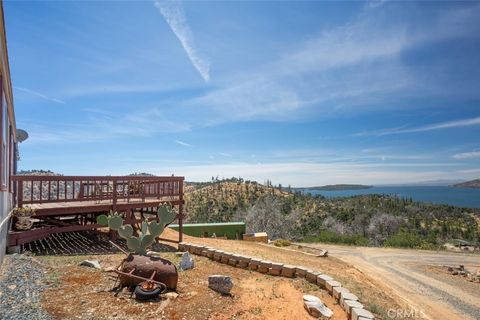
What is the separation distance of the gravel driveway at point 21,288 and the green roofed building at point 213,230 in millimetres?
10815

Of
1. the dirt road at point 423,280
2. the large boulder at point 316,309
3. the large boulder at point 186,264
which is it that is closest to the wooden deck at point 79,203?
the large boulder at point 186,264

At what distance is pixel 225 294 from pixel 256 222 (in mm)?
22338

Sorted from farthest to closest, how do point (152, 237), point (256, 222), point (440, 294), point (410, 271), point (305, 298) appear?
point (256, 222) < point (410, 271) < point (440, 294) < point (152, 237) < point (305, 298)

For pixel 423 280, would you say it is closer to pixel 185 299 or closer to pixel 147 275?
pixel 185 299

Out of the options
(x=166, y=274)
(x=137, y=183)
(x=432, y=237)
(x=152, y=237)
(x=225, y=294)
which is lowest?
(x=432, y=237)

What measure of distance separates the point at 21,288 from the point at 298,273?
575 cm

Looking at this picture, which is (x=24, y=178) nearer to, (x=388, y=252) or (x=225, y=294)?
(x=225, y=294)

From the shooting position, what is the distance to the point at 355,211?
39219 mm

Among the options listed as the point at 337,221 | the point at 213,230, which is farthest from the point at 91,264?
the point at 337,221

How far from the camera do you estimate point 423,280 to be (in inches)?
572

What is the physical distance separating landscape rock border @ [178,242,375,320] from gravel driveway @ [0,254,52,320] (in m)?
4.36

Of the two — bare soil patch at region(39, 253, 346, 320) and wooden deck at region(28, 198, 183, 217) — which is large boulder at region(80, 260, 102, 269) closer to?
bare soil patch at region(39, 253, 346, 320)

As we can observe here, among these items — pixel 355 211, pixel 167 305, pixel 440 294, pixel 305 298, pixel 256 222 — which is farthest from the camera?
pixel 355 211

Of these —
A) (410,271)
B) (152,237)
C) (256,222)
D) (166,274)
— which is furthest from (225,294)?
(256,222)
